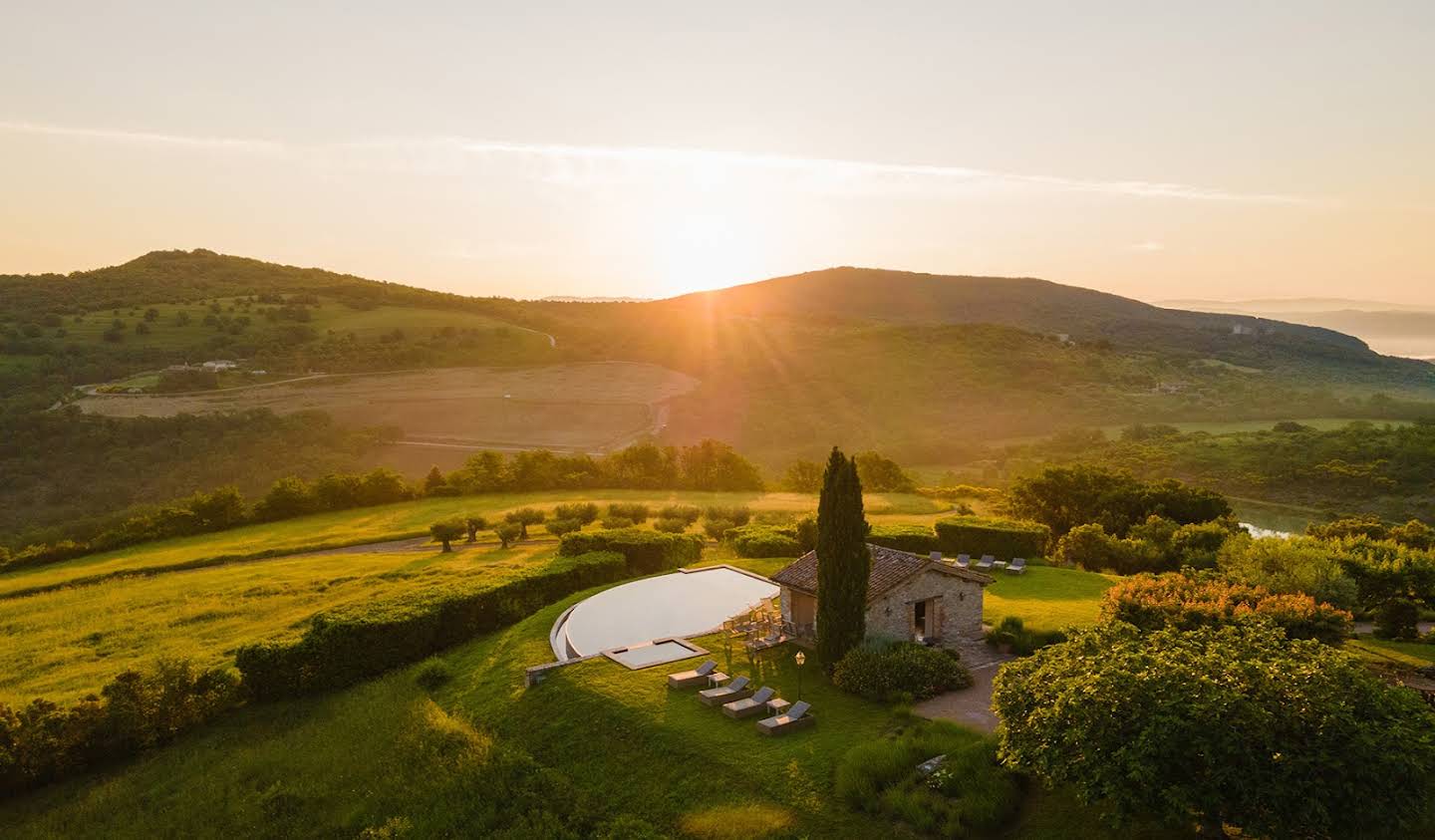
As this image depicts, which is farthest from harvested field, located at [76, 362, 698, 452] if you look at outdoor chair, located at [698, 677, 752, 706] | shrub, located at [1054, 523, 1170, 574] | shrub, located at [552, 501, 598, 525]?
outdoor chair, located at [698, 677, 752, 706]

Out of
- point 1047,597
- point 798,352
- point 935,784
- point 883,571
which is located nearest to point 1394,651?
point 1047,597

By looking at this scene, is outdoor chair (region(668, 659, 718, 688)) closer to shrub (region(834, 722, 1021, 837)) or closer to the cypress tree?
the cypress tree

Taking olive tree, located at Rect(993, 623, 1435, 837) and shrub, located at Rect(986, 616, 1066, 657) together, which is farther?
shrub, located at Rect(986, 616, 1066, 657)

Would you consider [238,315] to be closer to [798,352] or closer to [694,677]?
[798,352]

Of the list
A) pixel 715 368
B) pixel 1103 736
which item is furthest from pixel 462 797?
pixel 715 368

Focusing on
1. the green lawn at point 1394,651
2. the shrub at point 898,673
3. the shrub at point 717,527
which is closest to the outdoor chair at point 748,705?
the shrub at point 898,673

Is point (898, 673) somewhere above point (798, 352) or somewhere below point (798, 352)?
below
